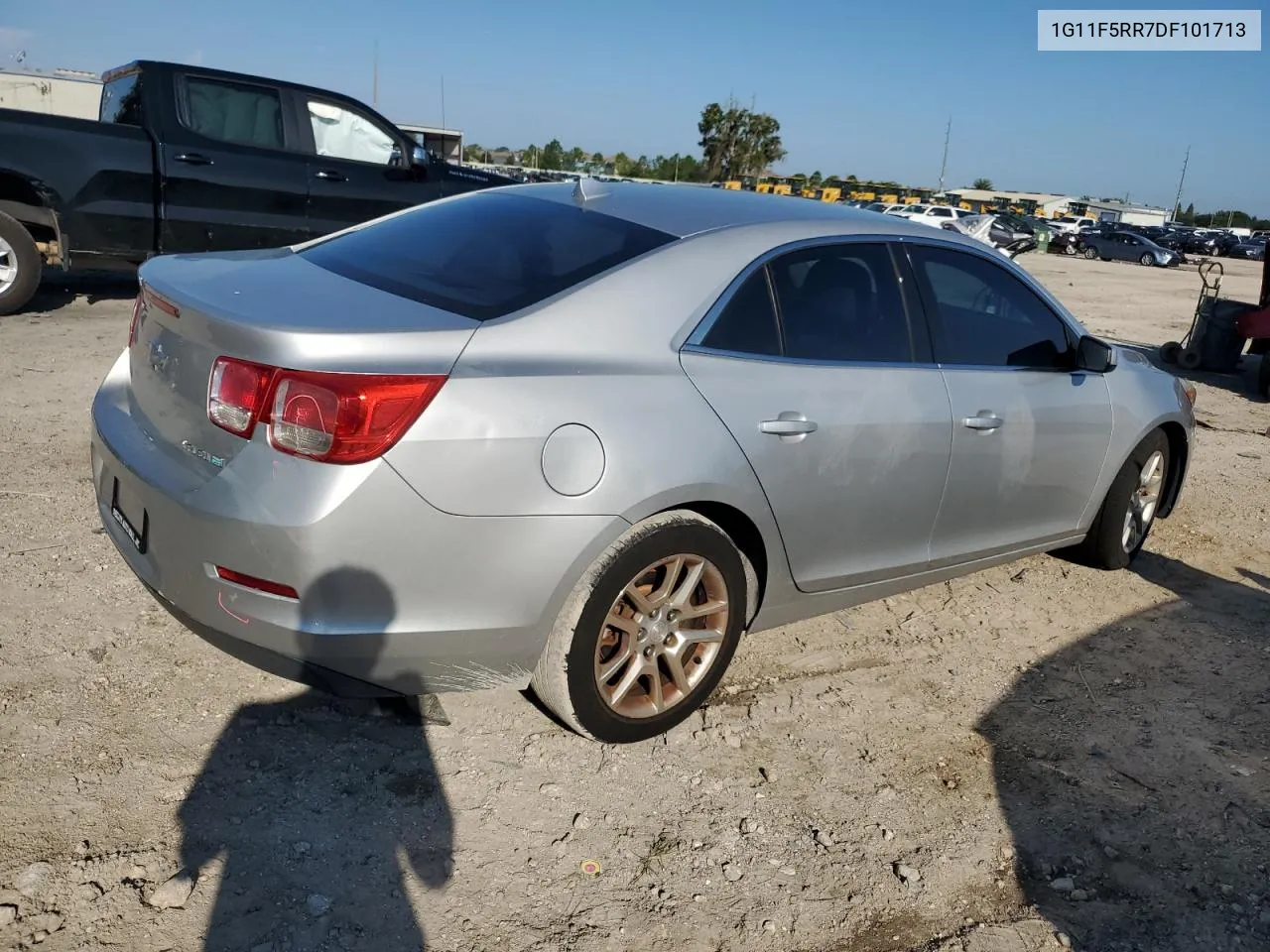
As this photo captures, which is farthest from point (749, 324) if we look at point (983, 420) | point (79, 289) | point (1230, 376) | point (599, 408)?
point (1230, 376)

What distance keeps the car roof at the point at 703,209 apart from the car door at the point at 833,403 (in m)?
0.15

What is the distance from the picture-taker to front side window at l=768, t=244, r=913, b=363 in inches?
130

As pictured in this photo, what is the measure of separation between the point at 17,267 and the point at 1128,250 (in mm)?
44400

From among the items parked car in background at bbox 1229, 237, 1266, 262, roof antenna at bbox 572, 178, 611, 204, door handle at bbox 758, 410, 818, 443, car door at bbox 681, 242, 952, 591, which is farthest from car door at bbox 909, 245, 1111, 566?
parked car in background at bbox 1229, 237, 1266, 262

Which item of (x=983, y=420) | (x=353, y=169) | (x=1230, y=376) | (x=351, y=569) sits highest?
(x=353, y=169)

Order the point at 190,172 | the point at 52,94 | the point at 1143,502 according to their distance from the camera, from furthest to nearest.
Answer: the point at 52,94
the point at 190,172
the point at 1143,502

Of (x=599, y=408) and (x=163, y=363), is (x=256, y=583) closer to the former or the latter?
(x=163, y=363)

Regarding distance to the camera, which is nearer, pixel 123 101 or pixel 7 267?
pixel 7 267

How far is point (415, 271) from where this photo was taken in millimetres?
3084

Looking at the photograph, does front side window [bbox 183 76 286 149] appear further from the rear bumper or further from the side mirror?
the side mirror

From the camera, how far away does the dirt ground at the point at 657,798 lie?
93.4 inches

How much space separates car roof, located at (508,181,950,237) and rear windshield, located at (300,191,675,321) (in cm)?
8

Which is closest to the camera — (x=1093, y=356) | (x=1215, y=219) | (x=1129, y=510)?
(x=1093, y=356)

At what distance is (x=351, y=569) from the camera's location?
243cm
